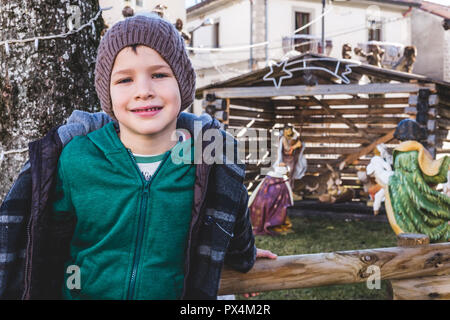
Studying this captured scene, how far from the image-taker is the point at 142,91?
1665 mm

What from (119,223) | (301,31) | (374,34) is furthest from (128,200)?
(374,34)

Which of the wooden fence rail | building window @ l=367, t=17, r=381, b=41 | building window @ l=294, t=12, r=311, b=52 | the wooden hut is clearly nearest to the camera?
the wooden fence rail

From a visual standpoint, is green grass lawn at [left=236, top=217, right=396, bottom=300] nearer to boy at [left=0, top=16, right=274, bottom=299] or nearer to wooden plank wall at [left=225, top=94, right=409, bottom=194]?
wooden plank wall at [left=225, top=94, right=409, bottom=194]

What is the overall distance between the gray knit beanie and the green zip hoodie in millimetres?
251

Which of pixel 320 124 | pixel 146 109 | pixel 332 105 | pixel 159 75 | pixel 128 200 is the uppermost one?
pixel 159 75

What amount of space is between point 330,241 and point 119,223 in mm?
6505

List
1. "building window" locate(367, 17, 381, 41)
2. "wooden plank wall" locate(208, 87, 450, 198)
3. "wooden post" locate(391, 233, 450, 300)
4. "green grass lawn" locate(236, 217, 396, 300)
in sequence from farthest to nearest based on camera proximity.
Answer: "building window" locate(367, 17, 381, 41) → "wooden plank wall" locate(208, 87, 450, 198) → "green grass lawn" locate(236, 217, 396, 300) → "wooden post" locate(391, 233, 450, 300)

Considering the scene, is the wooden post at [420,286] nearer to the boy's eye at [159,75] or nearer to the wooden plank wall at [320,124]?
the boy's eye at [159,75]

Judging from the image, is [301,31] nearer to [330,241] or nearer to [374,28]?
[374,28]

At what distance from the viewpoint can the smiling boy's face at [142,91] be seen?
1684 millimetres

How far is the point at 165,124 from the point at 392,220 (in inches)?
144

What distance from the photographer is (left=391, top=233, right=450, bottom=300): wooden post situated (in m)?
2.72

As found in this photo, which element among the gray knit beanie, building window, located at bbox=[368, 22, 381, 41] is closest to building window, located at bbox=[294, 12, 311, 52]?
building window, located at bbox=[368, 22, 381, 41]

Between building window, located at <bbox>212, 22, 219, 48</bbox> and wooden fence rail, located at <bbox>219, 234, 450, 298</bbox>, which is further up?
building window, located at <bbox>212, 22, 219, 48</bbox>
